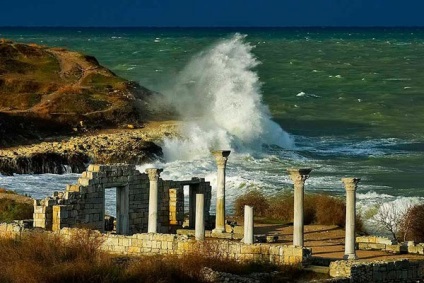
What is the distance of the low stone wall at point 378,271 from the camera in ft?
105

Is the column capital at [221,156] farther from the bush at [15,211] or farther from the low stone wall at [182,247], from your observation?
the bush at [15,211]

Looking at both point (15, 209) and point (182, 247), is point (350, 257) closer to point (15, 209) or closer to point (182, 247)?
point (182, 247)

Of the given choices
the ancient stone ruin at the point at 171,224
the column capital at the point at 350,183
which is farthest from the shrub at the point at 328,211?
the column capital at the point at 350,183

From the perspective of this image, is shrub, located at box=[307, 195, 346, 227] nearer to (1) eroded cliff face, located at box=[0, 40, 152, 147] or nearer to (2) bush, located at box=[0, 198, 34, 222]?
(2) bush, located at box=[0, 198, 34, 222]

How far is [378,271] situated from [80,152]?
3490 centimetres

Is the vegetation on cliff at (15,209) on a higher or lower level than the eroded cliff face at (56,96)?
lower

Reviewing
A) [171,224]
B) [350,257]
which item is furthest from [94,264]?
[171,224]

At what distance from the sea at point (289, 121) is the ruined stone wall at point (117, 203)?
818cm

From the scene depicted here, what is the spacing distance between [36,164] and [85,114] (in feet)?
43.5

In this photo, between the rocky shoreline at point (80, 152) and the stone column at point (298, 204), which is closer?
the stone column at point (298, 204)

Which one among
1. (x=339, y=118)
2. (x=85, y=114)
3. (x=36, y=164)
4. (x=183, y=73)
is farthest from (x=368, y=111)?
(x=36, y=164)

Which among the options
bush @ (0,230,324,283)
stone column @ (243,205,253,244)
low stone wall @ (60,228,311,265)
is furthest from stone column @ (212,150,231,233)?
bush @ (0,230,324,283)

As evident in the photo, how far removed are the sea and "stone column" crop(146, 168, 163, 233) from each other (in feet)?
38.6

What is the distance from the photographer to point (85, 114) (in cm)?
7669
